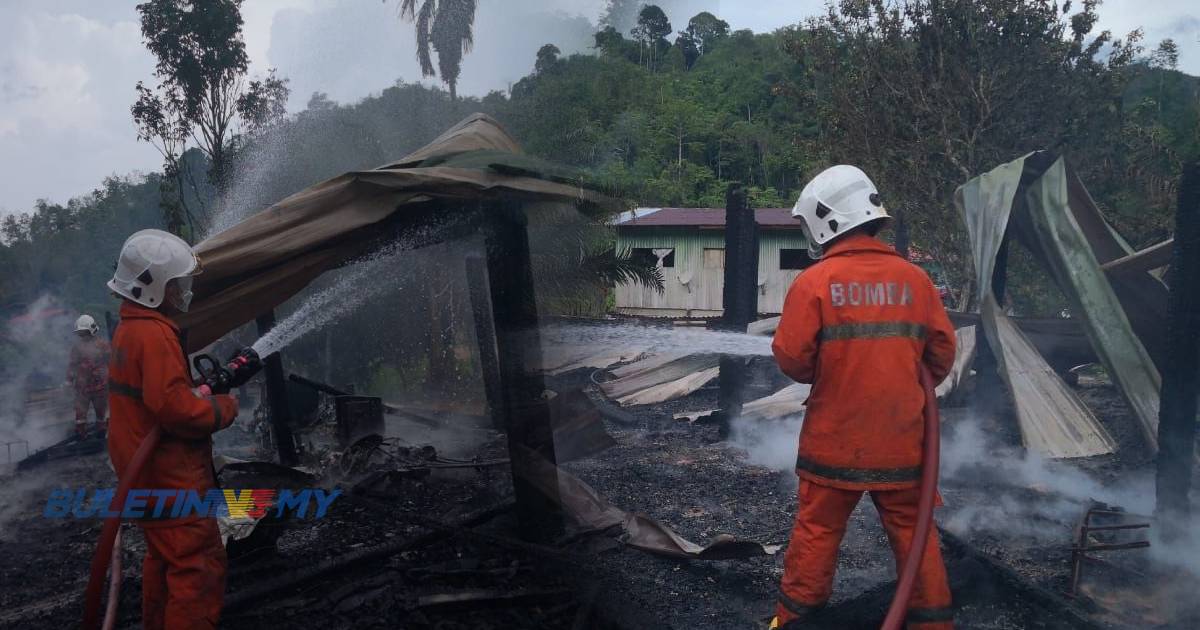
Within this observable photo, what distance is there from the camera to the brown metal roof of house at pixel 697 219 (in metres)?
20.5

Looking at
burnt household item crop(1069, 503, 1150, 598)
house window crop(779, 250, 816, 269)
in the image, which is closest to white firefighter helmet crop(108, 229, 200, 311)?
burnt household item crop(1069, 503, 1150, 598)

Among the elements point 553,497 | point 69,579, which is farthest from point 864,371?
point 69,579

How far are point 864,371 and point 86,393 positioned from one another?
1041 centimetres

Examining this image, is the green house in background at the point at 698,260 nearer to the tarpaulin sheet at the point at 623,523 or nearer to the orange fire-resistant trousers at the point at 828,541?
the tarpaulin sheet at the point at 623,523

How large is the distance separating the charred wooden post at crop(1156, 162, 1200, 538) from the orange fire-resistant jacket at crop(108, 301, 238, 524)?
5.65m

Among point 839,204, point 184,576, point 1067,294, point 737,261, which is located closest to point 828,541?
point 839,204

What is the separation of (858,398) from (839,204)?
825 mm

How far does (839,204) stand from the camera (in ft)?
9.86

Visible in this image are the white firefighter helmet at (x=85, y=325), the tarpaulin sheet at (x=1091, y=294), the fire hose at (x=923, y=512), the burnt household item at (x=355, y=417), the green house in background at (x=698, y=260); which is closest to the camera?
the fire hose at (x=923, y=512)

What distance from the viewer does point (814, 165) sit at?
17656 millimetres

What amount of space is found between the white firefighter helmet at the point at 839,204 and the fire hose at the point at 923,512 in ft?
2.18

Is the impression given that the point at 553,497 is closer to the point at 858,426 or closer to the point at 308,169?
the point at 858,426

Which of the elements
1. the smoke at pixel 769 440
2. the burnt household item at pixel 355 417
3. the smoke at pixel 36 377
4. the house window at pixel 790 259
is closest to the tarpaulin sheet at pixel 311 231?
the burnt household item at pixel 355 417

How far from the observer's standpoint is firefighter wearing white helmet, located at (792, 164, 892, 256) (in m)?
2.98
